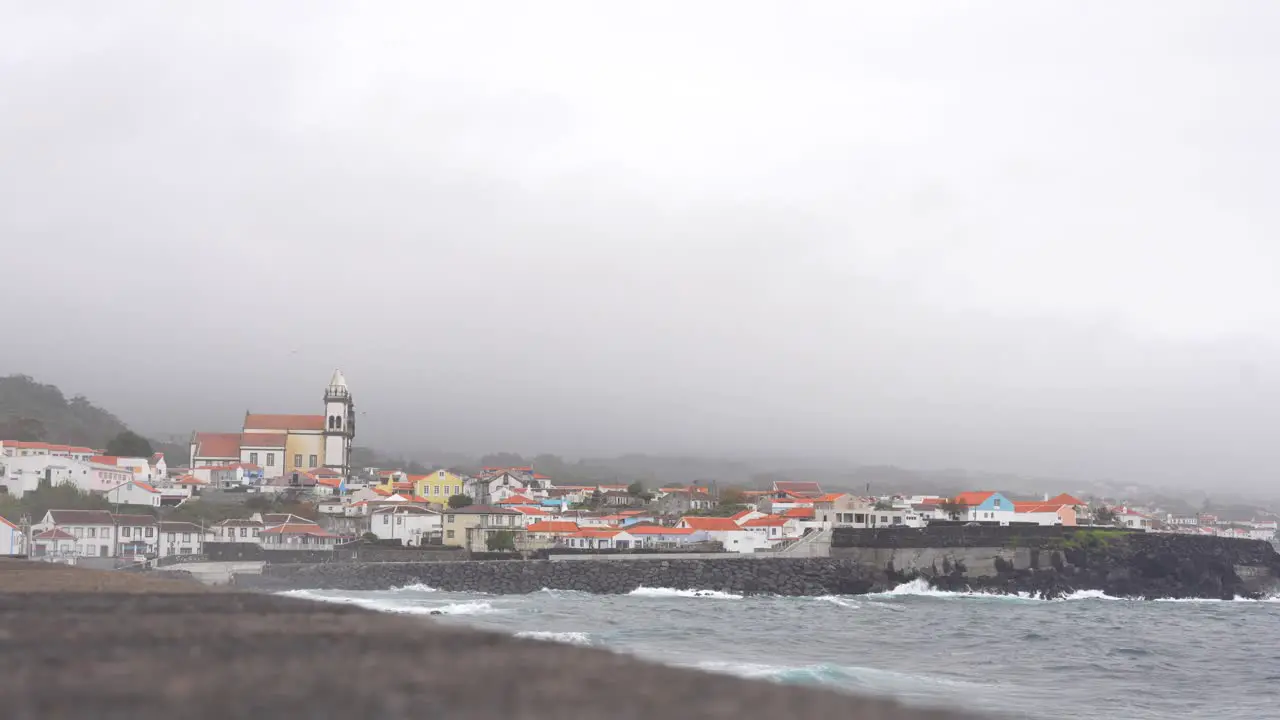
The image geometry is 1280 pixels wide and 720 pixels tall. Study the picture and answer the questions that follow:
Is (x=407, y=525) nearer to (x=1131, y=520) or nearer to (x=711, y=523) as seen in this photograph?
(x=711, y=523)

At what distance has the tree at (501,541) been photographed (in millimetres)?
77500

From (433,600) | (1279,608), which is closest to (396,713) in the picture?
(433,600)

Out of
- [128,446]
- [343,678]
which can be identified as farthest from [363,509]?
[343,678]

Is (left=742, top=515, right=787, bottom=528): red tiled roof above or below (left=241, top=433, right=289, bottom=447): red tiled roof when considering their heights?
below

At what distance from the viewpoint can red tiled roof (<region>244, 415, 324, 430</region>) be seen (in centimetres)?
12950

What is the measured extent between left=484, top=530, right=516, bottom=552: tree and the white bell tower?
53.5m

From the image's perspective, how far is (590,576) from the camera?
63531mm

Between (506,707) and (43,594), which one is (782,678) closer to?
(43,594)

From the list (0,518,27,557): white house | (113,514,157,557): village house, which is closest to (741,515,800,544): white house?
(113,514,157,557): village house

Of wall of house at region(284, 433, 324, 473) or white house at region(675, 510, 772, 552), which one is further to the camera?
wall of house at region(284, 433, 324, 473)

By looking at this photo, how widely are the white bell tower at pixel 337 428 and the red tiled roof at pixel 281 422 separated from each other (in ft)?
5.93

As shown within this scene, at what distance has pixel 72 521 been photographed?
7194 centimetres

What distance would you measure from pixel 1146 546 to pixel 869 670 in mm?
51314

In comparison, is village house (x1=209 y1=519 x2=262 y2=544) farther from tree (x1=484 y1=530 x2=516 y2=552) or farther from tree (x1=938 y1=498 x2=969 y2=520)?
tree (x1=938 y1=498 x2=969 y2=520)
